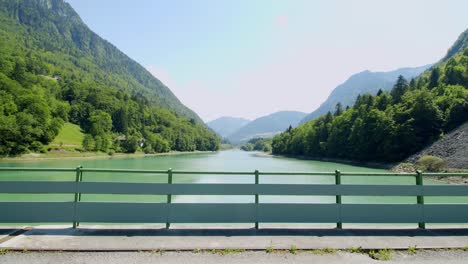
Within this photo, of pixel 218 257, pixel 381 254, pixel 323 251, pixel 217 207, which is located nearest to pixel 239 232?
pixel 217 207

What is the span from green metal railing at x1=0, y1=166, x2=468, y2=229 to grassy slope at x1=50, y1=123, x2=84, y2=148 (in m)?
90.8

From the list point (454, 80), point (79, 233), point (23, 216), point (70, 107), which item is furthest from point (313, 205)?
point (70, 107)

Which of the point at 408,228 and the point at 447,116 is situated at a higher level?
the point at 447,116

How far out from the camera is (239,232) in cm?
677

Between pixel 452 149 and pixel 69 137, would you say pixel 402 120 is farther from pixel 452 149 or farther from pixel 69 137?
pixel 69 137

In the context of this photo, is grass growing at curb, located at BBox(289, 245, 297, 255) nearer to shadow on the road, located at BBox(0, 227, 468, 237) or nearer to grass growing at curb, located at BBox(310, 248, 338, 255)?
grass growing at curb, located at BBox(310, 248, 338, 255)

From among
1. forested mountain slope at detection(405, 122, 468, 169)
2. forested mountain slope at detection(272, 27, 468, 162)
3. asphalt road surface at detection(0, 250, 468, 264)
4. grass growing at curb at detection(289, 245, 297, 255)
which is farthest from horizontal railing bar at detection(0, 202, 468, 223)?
forested mountain slope at detection(272, 27, 468, 162)

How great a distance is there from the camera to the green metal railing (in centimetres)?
664

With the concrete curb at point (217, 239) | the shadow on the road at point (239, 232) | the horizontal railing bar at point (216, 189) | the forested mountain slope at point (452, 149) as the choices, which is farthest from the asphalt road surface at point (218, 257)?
the forested mountain slope at point (452, 149)

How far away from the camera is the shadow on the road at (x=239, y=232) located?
652cm

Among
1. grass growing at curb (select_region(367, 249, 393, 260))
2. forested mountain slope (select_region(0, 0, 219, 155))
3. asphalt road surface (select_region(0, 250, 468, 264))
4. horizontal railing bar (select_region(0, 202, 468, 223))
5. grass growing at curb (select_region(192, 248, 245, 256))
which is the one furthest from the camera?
forested mountain slope (select_region(0, 0, 219, 155))

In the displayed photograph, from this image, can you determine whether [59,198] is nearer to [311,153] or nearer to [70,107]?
[311,153]

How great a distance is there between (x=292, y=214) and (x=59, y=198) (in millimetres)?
20388

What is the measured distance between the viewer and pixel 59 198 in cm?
2120
